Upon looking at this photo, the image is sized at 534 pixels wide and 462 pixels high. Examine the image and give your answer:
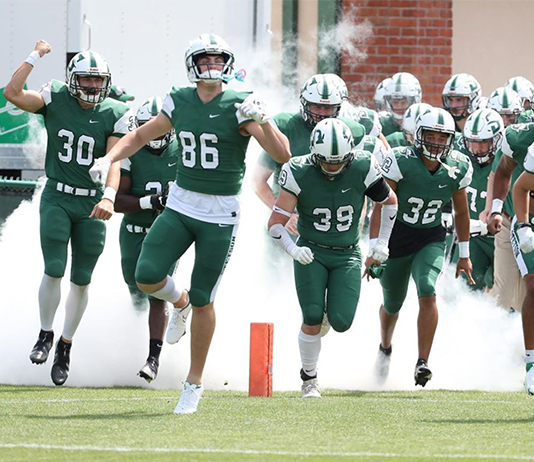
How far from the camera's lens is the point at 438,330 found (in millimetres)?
10195

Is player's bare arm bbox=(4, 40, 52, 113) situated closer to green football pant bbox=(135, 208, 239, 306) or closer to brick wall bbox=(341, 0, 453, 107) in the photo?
green football pant bbox=(135, 208, 239, 306)

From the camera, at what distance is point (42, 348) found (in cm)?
872

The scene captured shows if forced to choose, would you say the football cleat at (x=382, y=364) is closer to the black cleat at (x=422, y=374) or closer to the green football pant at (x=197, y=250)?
the black cleat at (x=422, y=374)

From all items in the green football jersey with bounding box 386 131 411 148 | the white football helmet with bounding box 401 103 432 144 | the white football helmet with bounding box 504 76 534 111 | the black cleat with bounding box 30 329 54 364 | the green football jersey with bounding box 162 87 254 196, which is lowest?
the black cleat with bounding box 30 329 54 364

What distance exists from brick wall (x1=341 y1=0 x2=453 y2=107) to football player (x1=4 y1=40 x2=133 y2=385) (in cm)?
547

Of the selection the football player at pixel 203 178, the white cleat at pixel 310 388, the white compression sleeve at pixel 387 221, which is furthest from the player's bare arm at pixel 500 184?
the football player at pixel 203 178

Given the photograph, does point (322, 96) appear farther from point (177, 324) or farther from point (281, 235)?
point (177, 324)

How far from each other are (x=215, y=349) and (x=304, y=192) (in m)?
1.94

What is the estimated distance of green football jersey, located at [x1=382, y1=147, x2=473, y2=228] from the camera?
867 centimetres

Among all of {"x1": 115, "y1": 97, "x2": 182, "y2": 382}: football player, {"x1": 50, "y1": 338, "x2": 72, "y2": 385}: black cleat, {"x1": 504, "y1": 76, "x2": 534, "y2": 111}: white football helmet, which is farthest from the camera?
{"x1": 504, "y1": 76, "x2": 534, "y2": 111}: white football helmet

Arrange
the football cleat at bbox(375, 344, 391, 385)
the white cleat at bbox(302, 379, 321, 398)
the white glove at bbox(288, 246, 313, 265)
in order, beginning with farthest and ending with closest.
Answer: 1. the football cleat at bbox(375, 344, 391, 385)
2. the white cleat at bbox(302, 379, 321, 398)
3. the white glove at bbox(288, 246, 313, 265)

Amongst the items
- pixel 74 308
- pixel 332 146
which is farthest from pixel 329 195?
pixel 74 308

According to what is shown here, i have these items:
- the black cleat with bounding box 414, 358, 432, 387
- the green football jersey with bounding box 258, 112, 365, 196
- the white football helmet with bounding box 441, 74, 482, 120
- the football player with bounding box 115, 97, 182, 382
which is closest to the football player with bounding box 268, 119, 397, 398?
the black cleat with bounding box 414, 358, 432, 387

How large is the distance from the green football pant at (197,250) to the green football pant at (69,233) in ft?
5.35
